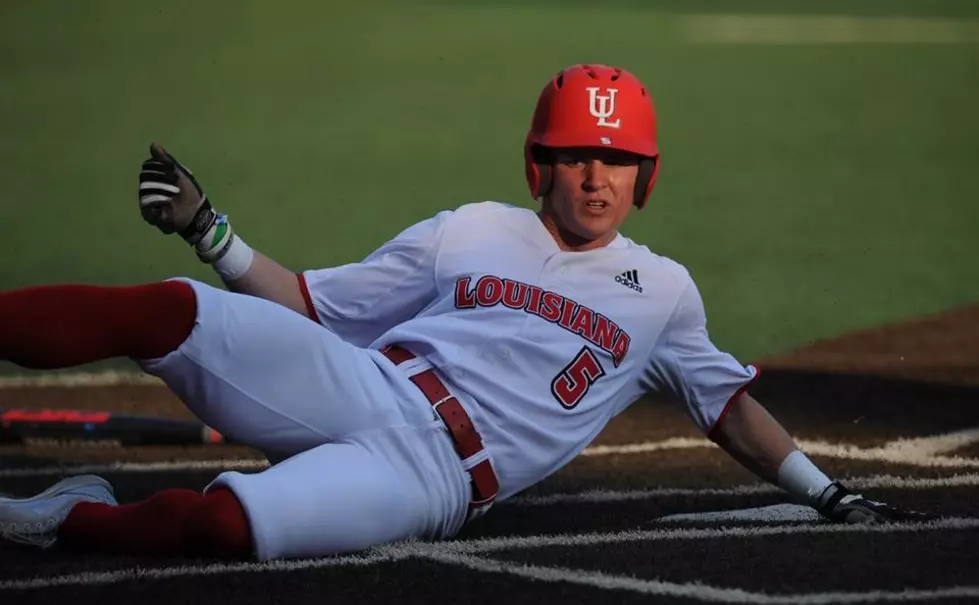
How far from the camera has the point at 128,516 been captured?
351 cm

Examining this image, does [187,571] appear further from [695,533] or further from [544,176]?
[544,176]

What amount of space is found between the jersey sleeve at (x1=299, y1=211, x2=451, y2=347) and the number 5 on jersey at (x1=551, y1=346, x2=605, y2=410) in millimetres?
409

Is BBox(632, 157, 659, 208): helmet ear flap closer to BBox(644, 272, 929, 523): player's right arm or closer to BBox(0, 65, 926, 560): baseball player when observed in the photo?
BBox(0, 65, 926, 560): baseball player

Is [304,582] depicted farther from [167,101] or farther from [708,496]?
[167,101]

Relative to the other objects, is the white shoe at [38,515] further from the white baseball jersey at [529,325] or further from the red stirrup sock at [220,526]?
the white baseball jersey at [529,325]

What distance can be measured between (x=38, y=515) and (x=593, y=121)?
5.20 feet

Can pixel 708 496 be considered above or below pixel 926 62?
below

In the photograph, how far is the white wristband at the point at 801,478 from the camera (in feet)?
12.9

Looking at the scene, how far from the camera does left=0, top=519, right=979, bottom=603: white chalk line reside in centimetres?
311

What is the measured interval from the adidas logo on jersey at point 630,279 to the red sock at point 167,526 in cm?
113

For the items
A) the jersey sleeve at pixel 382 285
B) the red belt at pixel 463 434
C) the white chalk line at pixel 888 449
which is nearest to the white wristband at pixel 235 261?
the jersey sleeve at pixel 382 285

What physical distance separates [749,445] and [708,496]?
482 millimetres

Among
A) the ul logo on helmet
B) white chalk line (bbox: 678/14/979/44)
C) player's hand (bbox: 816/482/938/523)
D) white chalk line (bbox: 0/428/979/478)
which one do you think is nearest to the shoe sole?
white chalk line (bbox: 0/428/979/478)

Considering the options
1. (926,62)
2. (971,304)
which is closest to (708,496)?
(971,304)
